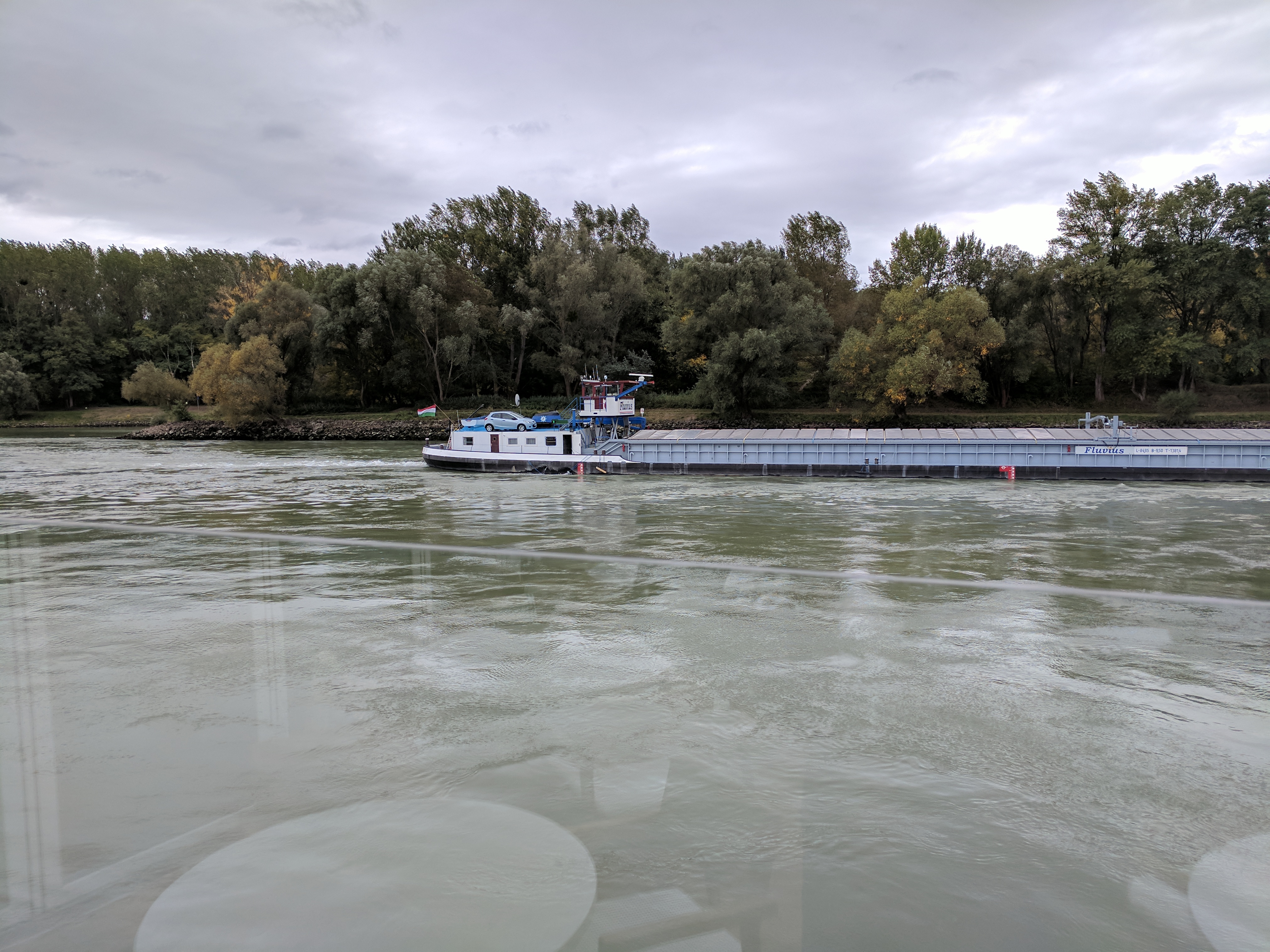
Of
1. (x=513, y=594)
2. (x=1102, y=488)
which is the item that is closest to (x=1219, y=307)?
(x=1102, y=488)

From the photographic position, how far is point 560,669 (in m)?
10.0

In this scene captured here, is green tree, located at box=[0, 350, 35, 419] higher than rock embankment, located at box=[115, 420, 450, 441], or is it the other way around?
green tree, located at box=[0, 350, 35, 419]

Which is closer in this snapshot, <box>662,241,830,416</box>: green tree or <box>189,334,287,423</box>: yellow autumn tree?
<box>662,241,830,416</box>: green tree

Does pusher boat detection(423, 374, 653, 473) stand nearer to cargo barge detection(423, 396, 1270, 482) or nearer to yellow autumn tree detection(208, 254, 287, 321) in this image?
cargo barge detection(423, 396, 1270, 482)

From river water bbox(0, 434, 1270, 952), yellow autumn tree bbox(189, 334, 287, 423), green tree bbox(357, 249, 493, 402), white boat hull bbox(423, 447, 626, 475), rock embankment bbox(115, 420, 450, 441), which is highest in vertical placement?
green tree bbox(357, 249, 493, 402)

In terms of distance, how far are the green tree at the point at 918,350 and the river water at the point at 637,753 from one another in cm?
3571

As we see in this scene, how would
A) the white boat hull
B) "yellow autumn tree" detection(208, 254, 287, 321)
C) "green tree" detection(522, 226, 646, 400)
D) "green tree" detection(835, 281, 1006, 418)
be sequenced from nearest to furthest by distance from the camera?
the white boat hull
"green tree" detection(835, 281, 1006, 418)
"green tree" detection(522, 226, 646, 400)
"yellow autumn tree" detection(208, 254, 287, 321)

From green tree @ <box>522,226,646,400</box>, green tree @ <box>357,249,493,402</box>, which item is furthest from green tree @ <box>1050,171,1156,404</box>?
green tree @ <box>357,249,493,402</box>

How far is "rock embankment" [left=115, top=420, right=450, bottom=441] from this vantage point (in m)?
68.9

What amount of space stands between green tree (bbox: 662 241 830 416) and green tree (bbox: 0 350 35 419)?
74.6 m

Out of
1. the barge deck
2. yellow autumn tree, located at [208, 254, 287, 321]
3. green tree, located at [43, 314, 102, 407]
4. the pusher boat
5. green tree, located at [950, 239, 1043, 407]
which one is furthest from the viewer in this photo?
green tree, located at [43, 314, 102, 407]

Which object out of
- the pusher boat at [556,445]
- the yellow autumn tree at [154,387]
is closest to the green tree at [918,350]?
the pusher boat at [556,445]

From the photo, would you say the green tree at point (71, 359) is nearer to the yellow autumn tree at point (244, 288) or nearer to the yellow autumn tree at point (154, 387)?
the yellow autumn tree at point (154, 387)

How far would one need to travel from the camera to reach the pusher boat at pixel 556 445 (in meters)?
41.7
